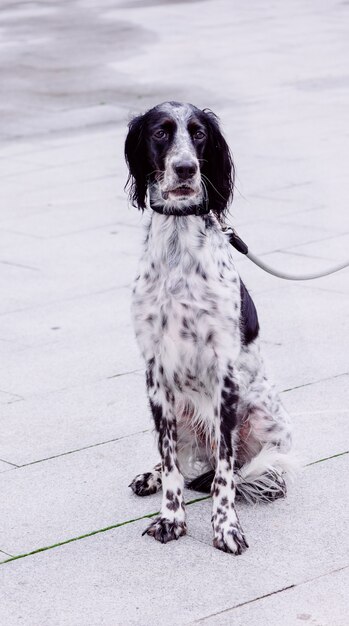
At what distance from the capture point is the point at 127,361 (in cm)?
726

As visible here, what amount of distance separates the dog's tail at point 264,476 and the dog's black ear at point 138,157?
1.24 metres

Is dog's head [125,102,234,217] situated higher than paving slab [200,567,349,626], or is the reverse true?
dog's head [125,102,234,217]

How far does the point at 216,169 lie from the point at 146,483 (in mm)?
1465

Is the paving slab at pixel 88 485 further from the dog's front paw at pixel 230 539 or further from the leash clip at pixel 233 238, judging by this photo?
the leash clip at pixel 233 238

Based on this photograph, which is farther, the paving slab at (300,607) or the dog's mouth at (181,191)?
the dog's mouth at (181,191)

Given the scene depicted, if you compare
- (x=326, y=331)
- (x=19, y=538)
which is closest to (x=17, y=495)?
(x=19, y=538)

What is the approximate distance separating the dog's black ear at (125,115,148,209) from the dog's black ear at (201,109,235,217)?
0.26 metres

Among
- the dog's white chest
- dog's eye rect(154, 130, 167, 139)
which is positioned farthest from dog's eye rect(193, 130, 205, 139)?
the dog's white chest

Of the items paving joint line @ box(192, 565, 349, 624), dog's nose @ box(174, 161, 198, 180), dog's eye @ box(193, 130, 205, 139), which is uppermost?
dog's eye @ box(193, 130, 205, 139)

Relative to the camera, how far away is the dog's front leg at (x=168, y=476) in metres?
5.01

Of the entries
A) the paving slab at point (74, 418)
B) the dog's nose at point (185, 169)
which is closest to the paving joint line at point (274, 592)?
the dog's nose at point (185, 169)

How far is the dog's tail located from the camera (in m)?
5.29

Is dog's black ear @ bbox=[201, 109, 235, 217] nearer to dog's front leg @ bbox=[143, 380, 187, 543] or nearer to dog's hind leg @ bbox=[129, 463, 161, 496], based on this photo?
dog's front leg @ bbox=[143, 380, 187, 543]

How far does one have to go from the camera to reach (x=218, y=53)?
21141mm
